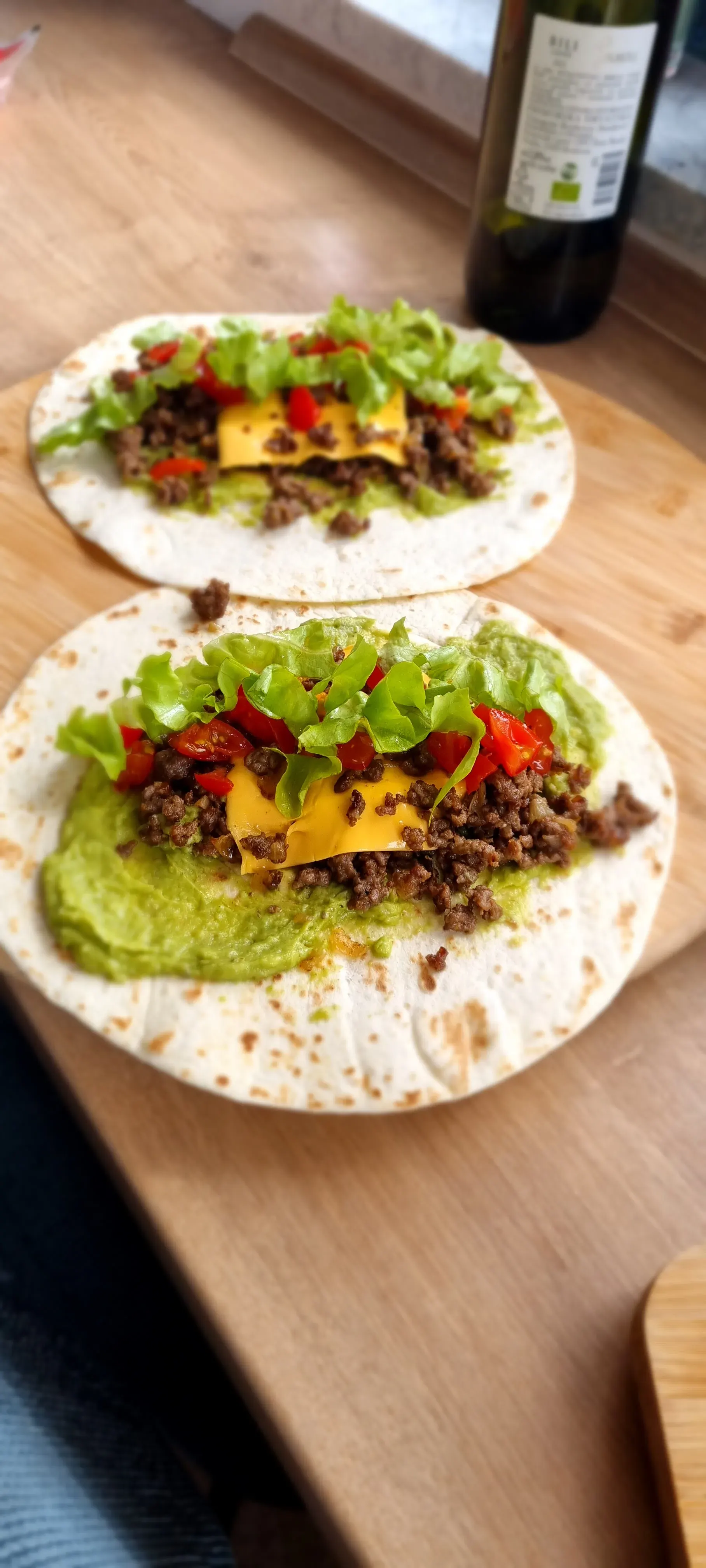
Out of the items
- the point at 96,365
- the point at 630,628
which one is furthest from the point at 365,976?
the point at 96,365

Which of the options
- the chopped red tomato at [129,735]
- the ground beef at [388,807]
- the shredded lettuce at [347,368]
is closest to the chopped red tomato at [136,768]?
the chopped red tomato at [129,735]

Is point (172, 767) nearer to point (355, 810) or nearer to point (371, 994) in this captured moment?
point (355, 810)

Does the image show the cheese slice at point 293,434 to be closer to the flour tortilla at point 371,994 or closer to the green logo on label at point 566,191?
the green logo on label at point 566,191

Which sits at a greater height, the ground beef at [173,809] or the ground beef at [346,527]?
the ground beef at [346,527]

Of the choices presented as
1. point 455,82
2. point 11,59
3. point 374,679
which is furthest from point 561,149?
point 11,59

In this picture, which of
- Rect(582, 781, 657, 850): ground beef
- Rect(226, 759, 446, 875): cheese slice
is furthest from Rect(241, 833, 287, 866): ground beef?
Rect(582, 781, 657, 850): ground beef

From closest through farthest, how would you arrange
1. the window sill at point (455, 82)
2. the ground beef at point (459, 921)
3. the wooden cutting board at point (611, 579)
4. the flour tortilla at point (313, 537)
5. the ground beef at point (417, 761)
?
the ground beef at point (459, 921)
the ground beef at point (417, 761)
the wooden cutting board at point (611, 579)
the flour tortilla at point (313, 537)
the window sill at point (455, 82)

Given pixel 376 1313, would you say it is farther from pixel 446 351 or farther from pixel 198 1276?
pixel 446 351
